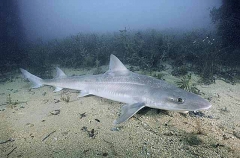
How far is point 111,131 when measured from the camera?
462 centimetres

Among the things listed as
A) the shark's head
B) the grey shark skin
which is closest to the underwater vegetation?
the grey shark skin

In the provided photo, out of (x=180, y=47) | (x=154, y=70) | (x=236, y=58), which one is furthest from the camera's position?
(x=180, y=47)

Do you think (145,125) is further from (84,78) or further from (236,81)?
(236,81)

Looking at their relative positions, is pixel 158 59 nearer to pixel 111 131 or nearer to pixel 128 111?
→ pixel 128 111

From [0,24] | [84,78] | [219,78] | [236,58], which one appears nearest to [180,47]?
[236,58]

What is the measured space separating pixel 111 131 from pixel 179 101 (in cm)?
190

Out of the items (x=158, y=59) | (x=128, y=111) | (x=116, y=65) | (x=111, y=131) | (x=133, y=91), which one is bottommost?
(x=111, y=131)

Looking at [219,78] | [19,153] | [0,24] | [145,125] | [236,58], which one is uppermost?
[0,24]

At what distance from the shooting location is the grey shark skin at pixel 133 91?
4387 mm

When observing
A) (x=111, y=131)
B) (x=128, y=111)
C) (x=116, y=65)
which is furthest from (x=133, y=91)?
(x=111, y=131)

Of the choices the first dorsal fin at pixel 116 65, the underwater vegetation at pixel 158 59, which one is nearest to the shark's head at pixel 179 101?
the first dorsal fin at pixel 116 65

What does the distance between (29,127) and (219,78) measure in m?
8.34

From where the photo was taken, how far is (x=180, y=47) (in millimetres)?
12617

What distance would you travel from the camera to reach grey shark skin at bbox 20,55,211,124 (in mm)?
4387
